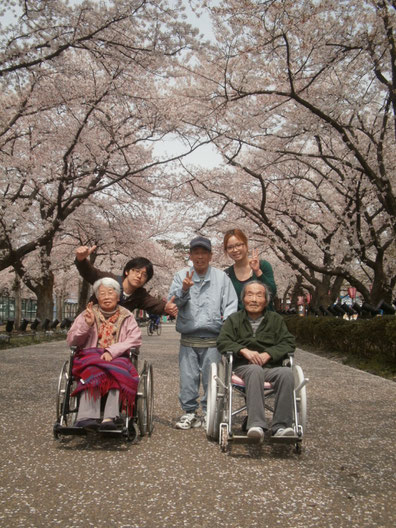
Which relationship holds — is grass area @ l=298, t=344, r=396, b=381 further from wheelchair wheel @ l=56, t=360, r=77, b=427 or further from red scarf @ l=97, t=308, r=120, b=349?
wheelchair wheel @ l=56, t=360, r=77, b=427

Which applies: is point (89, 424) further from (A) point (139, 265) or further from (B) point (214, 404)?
(A) point (139, 265)

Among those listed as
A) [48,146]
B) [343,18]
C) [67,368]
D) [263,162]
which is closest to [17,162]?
[48,146]

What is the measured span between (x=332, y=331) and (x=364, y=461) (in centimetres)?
926

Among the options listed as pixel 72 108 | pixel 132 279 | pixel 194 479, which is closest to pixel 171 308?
pixel 132 279

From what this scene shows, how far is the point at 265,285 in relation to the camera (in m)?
3.93

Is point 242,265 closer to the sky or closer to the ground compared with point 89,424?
closer to the sky

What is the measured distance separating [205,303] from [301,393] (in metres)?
1.07

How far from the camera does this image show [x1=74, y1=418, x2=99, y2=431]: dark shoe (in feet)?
10.9

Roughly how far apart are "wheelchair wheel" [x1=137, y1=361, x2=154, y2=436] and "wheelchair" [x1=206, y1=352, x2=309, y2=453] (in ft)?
1.45

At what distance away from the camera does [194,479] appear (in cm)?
285

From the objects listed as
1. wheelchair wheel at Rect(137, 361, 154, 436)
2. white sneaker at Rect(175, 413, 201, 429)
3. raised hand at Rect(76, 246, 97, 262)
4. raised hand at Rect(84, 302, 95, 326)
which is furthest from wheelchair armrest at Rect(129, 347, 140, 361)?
raised hand at Rect(76, 246, 97, 262)

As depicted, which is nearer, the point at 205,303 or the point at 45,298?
the point at 205,303

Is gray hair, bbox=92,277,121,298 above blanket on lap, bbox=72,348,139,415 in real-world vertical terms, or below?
above

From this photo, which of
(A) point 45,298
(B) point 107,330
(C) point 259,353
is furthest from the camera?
(A) point 45,298
